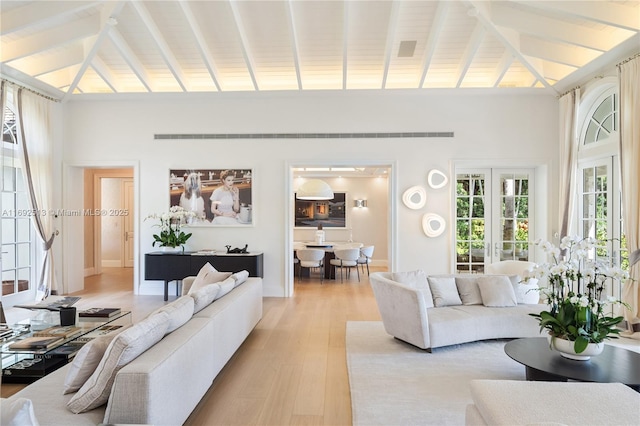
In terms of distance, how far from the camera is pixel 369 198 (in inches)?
436

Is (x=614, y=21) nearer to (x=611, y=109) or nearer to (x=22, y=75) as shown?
(x=611, y=109)

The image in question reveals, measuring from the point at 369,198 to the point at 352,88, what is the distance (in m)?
4.81

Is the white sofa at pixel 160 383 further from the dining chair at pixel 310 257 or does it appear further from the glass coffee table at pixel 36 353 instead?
the dining chair at pixel 310 257

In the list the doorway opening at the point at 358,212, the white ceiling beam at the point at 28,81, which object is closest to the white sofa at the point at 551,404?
the white ceiling beam at the point at 28,81

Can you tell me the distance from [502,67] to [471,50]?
78 cm

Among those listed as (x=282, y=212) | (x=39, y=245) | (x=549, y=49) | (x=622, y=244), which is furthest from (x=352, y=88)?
(x=39, y=245)

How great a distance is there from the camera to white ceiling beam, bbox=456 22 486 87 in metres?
5.31

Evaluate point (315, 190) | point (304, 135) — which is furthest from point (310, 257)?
→ point (304, 135)

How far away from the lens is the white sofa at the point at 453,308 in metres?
3.95

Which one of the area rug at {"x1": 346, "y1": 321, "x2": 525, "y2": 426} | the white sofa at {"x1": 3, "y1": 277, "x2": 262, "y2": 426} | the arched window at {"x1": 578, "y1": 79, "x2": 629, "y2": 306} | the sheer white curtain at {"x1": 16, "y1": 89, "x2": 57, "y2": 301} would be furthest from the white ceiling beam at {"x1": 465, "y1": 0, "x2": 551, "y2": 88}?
the sheer white curtain at {"x1": 16, "y1": 89, "x2": 57, "y2": 301}

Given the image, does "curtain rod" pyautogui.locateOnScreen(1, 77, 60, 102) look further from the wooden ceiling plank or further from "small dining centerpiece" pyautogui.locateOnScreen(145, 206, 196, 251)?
the wooden ceiling plank

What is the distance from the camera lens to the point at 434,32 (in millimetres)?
5316

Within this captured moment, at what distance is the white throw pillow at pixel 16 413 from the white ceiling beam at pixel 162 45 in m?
5.03

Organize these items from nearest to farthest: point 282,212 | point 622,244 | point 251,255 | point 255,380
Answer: point 255,380 < point 622,244 < point 251,255 < point 282,212
